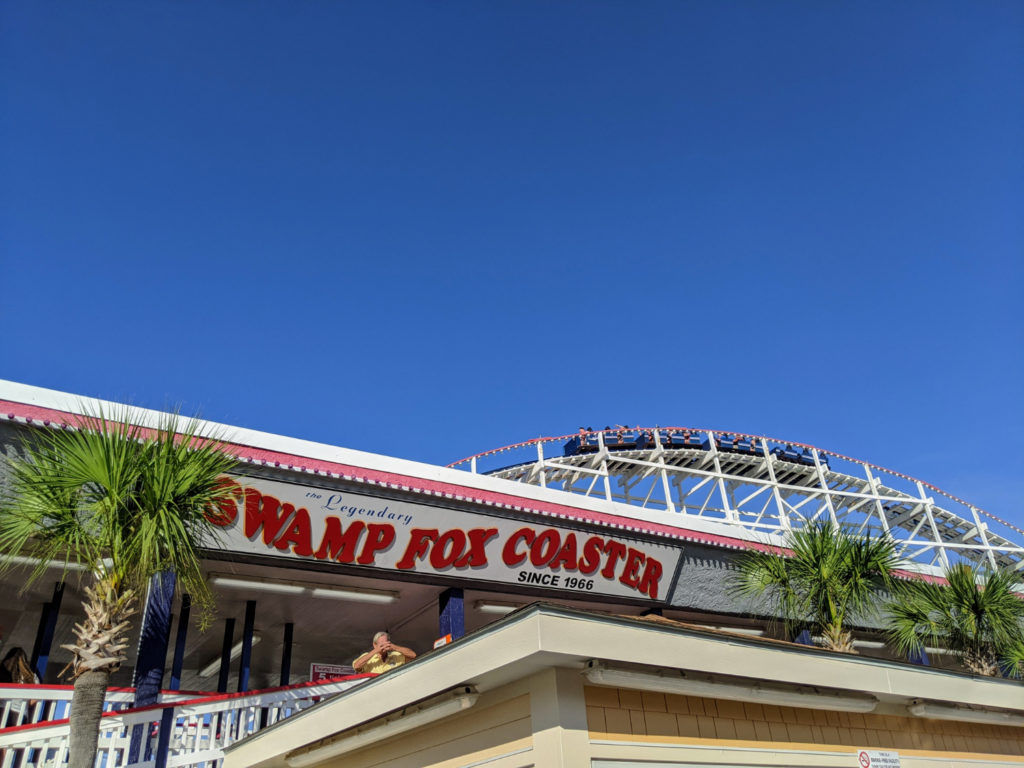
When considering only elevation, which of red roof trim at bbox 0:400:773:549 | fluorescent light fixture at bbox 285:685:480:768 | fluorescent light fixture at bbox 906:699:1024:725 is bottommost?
fluorescent light fixture at bbox 285:685:480:768

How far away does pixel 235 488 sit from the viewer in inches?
466

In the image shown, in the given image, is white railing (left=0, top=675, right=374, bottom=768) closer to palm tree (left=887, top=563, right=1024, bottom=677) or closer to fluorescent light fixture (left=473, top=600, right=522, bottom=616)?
fluorescent light fixture (left=473, top=600, right=522, bottom=616)

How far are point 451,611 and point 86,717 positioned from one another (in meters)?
7.74

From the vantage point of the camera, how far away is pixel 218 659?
1970 centimetres

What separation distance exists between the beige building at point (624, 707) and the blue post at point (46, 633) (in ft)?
19.7

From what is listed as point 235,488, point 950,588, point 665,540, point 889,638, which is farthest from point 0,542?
point 889,638

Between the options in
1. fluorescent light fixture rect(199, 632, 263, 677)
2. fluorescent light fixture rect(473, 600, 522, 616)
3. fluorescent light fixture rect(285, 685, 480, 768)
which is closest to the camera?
fluorescent light fixture rect(285, 685, 480, 768)

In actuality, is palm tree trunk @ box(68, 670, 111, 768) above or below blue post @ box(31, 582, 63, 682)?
below

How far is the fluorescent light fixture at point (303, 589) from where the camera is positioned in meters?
14.0

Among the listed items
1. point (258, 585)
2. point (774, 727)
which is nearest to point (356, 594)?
point (258, 585)

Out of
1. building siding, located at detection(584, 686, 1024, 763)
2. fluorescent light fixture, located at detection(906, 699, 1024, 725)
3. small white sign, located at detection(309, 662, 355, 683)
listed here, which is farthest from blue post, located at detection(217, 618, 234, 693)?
fluorescent light fixture, located at detection(906, 699, 1024, 725)

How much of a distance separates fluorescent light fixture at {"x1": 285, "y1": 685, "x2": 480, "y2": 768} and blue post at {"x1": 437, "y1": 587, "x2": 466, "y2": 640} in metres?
6.97

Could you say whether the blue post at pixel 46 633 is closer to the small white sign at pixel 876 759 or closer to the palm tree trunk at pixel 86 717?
the palm tree trunk at pixel 86 717

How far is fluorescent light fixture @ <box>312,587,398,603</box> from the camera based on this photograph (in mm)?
14992
